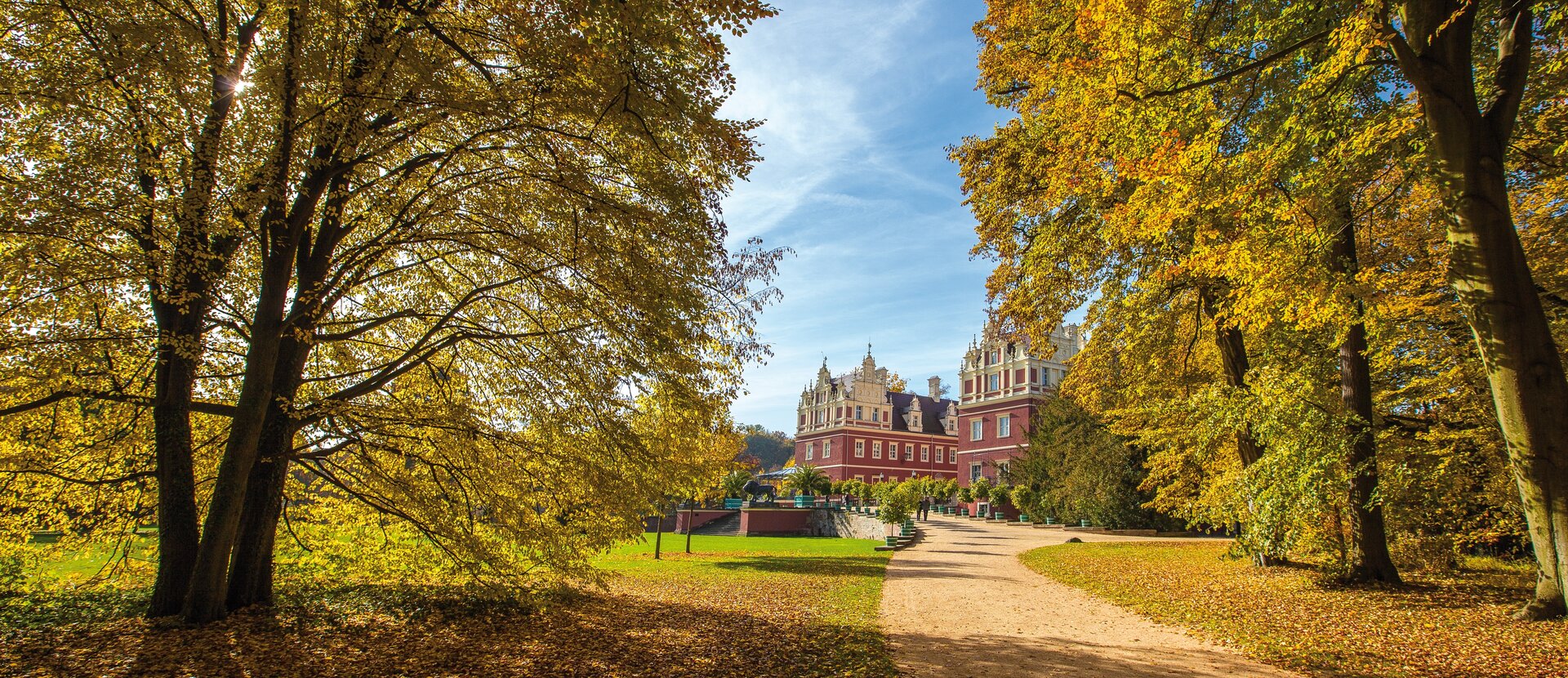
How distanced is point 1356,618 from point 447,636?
1089 cm

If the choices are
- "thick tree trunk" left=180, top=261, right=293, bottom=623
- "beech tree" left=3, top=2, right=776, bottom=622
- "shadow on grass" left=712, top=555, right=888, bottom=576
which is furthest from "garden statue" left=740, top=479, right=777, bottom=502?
"thick tree trunk" left=180, top=261, right=293, bottom=623

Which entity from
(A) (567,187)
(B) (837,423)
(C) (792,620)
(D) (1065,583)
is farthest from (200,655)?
(B) (837,423)

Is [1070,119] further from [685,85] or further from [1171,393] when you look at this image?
[1171,393]

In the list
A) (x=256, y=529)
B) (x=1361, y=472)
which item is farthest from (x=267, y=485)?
(x=1361, y=472)

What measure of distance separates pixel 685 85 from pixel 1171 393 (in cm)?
1561

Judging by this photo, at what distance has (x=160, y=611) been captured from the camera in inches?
304

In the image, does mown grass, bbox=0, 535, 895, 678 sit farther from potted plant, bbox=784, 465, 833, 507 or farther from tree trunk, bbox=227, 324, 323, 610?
potted plant, bbox=784, 465, 833, 507

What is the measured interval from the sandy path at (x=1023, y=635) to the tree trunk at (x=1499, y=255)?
Result: 2876 millimetres

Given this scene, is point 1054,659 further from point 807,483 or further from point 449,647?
point 807,483

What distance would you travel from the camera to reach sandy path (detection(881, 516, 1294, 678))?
7.04 meters

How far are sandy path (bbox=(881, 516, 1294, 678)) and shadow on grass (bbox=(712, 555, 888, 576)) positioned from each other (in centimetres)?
144

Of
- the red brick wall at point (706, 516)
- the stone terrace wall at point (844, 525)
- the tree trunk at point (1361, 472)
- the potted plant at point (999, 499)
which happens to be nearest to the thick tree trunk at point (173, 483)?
the tree trunk at point (1361, 472)

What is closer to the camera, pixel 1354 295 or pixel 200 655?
pixel 200 655

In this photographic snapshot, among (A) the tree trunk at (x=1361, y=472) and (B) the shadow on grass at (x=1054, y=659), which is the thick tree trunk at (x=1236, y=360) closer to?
(A) the tree trunk at (x=1361, y=472)
